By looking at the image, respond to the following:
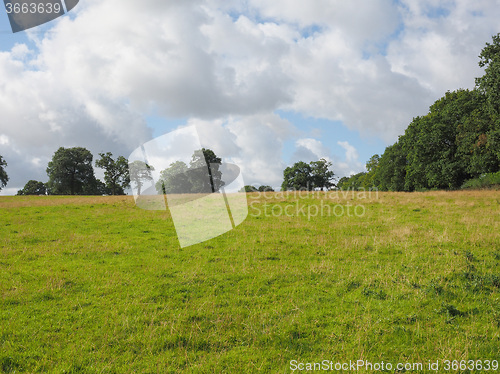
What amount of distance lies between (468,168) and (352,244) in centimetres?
4260

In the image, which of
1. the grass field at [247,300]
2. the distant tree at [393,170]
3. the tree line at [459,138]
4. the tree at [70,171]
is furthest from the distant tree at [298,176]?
the grass field at [247,300]

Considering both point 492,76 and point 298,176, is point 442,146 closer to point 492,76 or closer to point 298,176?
point 492,76

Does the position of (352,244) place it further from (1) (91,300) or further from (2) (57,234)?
(2) (57,234)

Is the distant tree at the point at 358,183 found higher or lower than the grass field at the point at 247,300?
higher

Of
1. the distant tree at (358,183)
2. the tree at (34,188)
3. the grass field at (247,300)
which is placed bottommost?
the grass field at (247,300)

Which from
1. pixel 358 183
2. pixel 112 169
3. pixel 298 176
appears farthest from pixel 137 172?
pixel 358 183

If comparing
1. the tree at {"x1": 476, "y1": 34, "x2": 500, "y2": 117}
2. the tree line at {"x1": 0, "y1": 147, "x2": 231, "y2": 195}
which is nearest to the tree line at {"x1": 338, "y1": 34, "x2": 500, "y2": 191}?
the tree at {"x1": 476, "y1": 34, "x2": 500, "y2": 117}

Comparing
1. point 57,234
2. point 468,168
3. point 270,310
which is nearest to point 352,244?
point 270,310

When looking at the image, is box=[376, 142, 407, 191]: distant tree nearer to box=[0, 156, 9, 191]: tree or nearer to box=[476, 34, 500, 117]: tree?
box=[476, 34, 500, 117]: tree

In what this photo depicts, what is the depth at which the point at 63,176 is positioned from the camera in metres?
76.0

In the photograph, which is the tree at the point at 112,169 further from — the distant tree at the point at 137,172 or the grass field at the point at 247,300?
the grass field at the point at 247,300

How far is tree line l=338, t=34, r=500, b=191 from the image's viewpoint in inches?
1229

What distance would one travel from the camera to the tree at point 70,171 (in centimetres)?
7525

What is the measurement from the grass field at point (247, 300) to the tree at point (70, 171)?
226 ft
